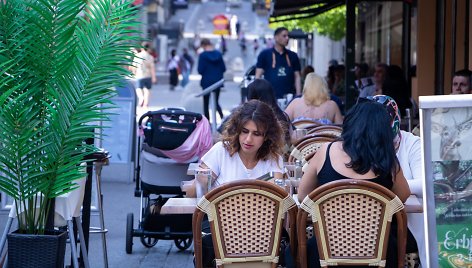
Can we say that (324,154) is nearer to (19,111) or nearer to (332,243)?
(332,243)

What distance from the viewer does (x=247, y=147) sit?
6750 mm

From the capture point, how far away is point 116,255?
910 cm

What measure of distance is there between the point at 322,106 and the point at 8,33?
5.16 meters

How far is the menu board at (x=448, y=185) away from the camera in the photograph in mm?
5453

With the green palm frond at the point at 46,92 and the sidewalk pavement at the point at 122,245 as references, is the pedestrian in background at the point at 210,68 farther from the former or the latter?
the green palm frond at the point at 46,92

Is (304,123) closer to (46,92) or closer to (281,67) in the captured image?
(46,92)

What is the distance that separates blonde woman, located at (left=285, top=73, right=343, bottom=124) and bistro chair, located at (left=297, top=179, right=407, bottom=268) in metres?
5.55

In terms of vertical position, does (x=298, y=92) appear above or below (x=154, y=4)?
below

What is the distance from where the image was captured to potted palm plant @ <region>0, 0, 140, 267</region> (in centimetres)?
657

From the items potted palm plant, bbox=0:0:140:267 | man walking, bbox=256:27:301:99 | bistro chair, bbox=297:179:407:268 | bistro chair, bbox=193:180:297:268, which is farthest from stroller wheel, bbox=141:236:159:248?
man walking, bbox=256:27:301:99

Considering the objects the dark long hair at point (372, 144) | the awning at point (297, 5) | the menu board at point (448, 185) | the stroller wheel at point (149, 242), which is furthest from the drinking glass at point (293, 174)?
the awning at point (297, 5)

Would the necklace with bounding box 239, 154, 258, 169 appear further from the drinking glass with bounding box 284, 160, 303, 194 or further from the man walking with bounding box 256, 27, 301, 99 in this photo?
the man walking with bounding box 256, 27, 301, 99

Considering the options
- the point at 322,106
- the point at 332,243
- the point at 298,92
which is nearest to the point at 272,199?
the point at 332,243

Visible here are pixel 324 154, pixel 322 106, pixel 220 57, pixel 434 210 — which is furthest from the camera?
pixel 220 57
